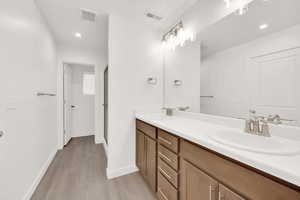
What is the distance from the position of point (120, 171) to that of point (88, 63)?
2473 millimetres

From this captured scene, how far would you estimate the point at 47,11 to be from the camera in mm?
1741

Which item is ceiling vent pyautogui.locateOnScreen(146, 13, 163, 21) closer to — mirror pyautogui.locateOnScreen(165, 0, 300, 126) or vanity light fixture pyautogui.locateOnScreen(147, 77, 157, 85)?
mirror pyautogui.locateOnScreen(165, 0, 300, 126)

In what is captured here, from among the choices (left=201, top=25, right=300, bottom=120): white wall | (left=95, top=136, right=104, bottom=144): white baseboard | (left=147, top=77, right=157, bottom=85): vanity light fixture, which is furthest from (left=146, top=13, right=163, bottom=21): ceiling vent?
(left=95, top=136, right=104, bottom=144): white baseboard

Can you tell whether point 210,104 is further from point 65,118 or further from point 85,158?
point 65,118

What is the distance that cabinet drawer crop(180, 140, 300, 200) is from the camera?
0.45 metres

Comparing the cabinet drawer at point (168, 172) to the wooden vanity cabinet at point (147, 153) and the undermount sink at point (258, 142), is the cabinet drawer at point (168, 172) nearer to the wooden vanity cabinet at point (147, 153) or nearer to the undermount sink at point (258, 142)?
the wooden vanity cabinet at point (147, 153)

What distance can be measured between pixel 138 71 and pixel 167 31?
0.91 meters

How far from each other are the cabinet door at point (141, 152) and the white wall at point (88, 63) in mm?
1621

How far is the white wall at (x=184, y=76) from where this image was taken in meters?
1.61

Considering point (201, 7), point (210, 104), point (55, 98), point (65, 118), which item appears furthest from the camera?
point (65, 118)

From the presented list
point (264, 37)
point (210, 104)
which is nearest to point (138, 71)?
point (210, 104)

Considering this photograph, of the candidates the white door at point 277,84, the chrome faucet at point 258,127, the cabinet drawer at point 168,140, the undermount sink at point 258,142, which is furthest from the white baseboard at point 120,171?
the white door at point 277,84

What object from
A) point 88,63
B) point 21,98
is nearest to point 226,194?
point 21,98

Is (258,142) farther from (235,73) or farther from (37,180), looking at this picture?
(37,180)
